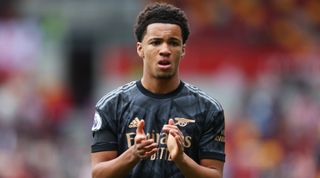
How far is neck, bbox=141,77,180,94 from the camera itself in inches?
333

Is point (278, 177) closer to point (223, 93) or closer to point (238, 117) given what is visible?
point (238, 117)

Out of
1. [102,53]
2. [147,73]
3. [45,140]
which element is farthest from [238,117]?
[147,73]

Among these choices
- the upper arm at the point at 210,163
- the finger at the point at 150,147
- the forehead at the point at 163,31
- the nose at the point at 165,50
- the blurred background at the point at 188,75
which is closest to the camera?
the finger at the point at 150,147

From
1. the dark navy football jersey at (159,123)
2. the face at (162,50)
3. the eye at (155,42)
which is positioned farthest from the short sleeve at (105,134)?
the eye at (155,42)

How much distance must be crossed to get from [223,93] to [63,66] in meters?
7.27

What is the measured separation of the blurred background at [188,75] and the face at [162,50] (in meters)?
6.77

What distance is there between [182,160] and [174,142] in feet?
0.48

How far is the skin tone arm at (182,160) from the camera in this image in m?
7.93

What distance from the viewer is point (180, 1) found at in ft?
77.3

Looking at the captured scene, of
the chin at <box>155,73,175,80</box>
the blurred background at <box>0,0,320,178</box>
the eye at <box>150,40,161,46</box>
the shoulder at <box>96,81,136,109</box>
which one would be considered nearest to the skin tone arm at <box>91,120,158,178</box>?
the shoulder at <box>96,81,136,109</box>

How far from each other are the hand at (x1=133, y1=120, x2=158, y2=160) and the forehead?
0.71 metres

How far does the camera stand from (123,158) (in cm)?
810

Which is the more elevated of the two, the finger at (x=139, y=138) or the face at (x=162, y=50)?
the face at (x=162, y=50)

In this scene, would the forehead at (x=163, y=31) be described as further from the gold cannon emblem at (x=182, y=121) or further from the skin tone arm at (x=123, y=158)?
the skin tone arm at (x=123, y=158)
